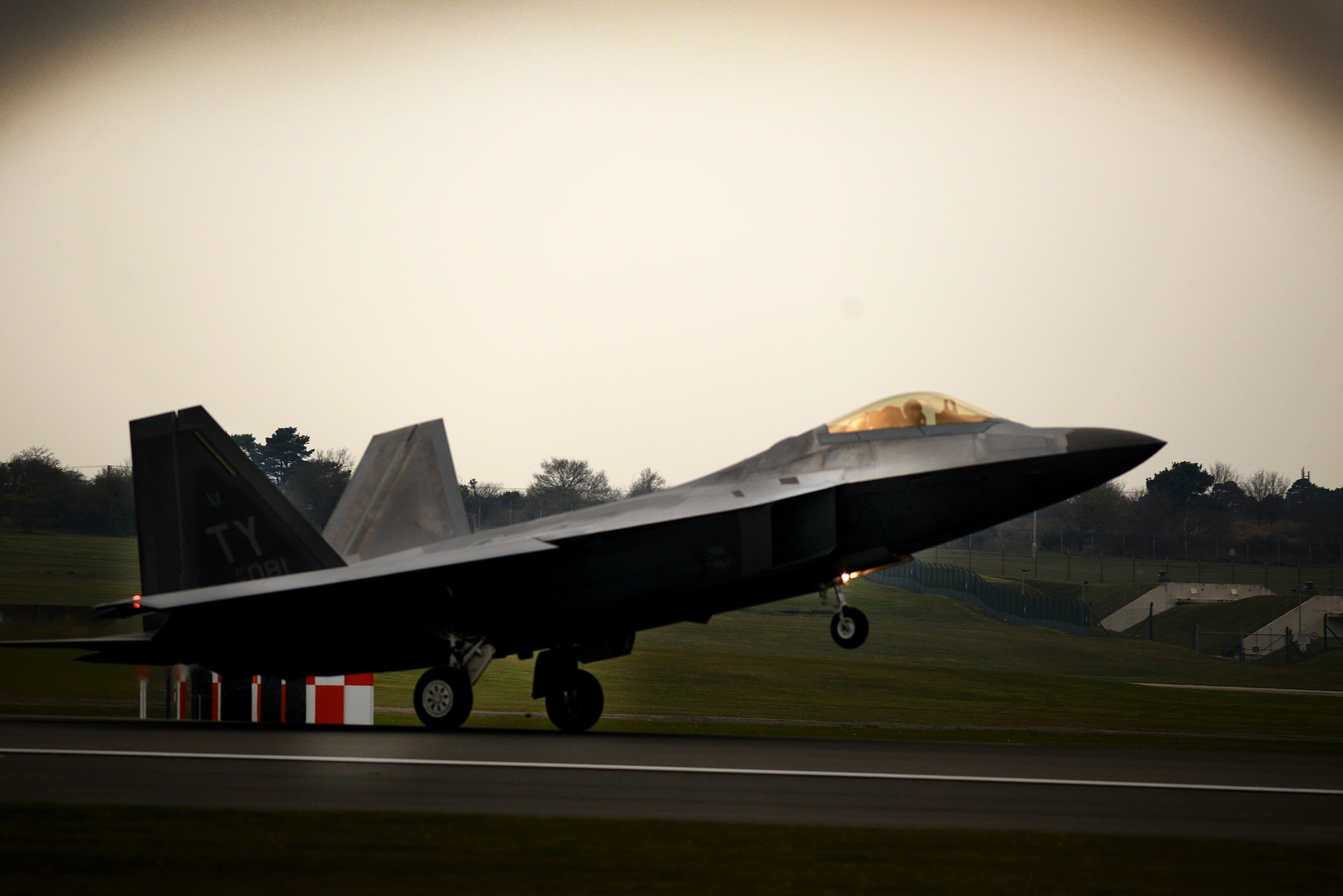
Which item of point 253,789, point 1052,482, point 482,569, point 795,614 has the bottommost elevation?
point 795,614

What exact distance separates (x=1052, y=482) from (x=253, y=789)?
32.0ft

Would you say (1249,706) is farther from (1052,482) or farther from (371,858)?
(371,858)

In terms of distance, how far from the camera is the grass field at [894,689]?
833 inches

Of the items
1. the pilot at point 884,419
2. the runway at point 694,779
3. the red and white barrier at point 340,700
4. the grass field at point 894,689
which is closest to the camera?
the runway at point 694,779

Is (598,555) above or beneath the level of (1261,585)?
above

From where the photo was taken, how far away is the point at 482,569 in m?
15.6

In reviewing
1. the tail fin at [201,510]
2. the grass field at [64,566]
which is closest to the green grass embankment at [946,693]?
the tail fin at [201,510]

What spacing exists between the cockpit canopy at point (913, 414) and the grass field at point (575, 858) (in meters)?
7.67

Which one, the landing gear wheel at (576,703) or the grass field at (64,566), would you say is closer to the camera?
the landing gear wheel at (576,703)

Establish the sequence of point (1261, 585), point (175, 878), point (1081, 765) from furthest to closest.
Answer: point (1261, 585), point (1081, 765), point (175, 878)

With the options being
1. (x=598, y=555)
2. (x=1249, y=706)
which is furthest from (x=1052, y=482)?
(x=1249, y=706)

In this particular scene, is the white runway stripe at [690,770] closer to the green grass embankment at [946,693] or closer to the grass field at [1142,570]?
the green grass embankment at [946,693]

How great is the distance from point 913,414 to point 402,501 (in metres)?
9.00

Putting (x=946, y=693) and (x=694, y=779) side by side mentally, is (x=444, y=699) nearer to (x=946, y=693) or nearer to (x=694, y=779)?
(x=694, y=779)
